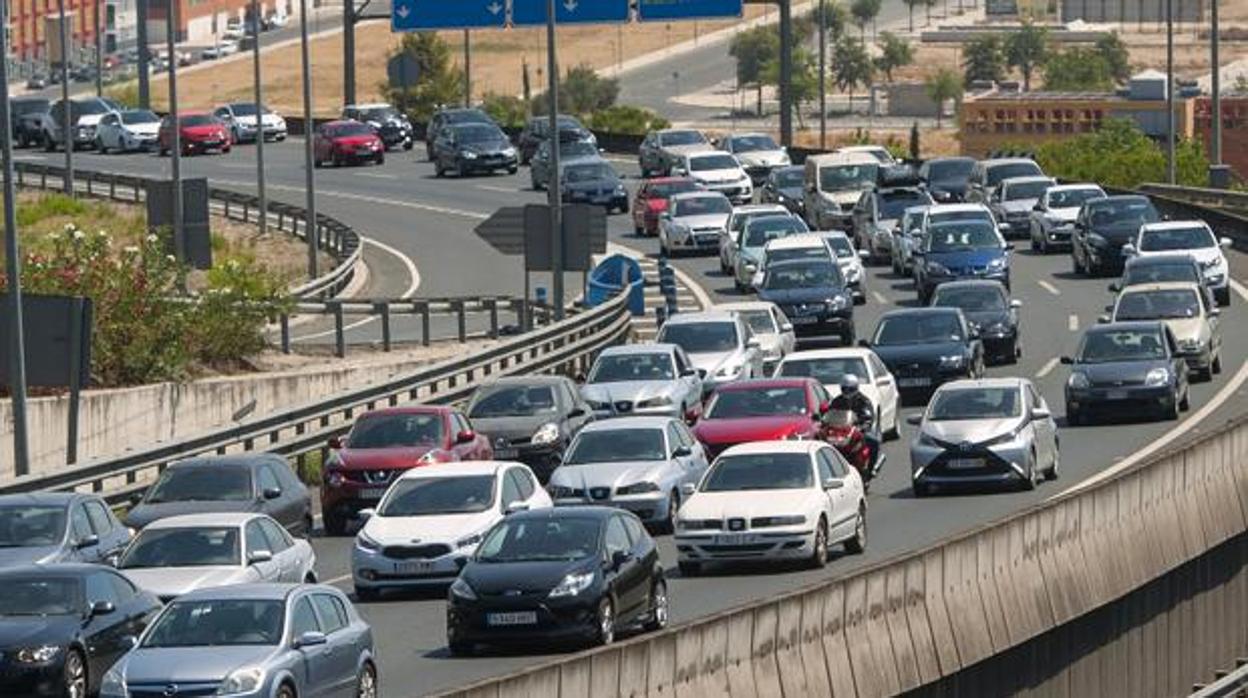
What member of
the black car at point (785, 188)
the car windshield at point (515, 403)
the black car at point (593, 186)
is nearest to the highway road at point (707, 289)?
the black car at point (593, 186)

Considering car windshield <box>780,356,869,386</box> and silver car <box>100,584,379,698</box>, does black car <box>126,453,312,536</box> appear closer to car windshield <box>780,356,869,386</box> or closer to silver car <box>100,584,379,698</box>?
silver car <box>100,584,379,698</box>

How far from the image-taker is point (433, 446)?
3725cm

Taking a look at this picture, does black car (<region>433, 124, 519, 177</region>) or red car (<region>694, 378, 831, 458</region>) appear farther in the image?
black car (<region>433, 124, 519, 177</region>)

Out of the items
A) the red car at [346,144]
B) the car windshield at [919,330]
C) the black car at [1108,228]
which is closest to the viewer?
the car windshield at [919,330]

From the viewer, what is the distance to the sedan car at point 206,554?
89.4 ft

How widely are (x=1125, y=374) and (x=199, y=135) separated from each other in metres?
62.4

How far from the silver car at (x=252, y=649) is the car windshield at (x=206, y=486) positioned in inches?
345

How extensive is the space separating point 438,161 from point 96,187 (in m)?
12.1

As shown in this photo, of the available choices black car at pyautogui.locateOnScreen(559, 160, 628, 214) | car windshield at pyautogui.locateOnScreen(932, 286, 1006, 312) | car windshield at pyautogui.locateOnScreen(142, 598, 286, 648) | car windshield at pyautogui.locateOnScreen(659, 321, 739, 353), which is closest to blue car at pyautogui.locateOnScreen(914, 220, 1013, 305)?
car windshield at pyautogui.locateOnScreen(932, 286, 1006, 312)

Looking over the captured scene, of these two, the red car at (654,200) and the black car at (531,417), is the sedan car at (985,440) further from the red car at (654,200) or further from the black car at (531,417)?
the red car at (654,200)

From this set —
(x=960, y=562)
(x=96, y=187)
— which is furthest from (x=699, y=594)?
(x=96, y=187)

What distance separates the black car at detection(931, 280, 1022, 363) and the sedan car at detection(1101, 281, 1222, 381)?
1.94 metres

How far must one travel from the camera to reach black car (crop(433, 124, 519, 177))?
312ft

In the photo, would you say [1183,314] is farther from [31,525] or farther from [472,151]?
[472,151]
